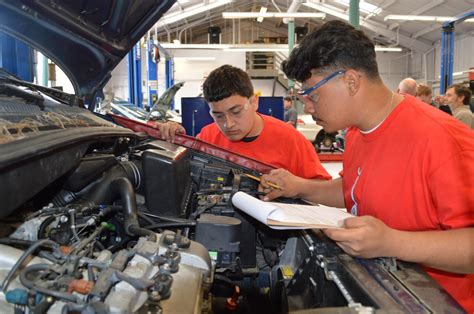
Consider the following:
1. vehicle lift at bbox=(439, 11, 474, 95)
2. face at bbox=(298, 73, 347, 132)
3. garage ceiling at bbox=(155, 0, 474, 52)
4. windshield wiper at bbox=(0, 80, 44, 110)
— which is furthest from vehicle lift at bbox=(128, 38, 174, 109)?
face at bbox=(298, 73, 347, 132)

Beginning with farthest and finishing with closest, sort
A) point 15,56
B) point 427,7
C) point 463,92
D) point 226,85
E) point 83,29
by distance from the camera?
point 427,7 → point 463,92 → point 15,56 → point 226,85 → point 83,29

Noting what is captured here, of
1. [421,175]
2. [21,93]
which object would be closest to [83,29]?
[21,93]

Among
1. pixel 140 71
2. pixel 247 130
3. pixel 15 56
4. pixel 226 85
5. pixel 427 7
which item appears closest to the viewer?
pixel 226 85

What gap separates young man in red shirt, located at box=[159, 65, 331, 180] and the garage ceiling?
27.1ft

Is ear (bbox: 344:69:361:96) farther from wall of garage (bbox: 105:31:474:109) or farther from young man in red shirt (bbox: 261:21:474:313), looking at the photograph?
wall of garage (bbox: 105:31:474:109)

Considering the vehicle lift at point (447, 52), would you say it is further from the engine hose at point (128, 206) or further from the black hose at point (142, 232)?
the black hose at point (142, 232)

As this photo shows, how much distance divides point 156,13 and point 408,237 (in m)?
1.61

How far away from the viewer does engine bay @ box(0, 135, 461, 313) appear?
0.78m

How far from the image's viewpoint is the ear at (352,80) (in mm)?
1224

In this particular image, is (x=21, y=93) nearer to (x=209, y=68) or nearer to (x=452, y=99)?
(x=452, y=99)

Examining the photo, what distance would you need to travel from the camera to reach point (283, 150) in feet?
7.79

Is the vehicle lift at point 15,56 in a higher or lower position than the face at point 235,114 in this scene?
higher

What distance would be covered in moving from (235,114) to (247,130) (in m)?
0.16

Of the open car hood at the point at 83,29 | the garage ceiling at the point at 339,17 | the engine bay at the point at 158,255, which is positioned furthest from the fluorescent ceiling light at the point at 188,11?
the engine bay at the point at 158,255
